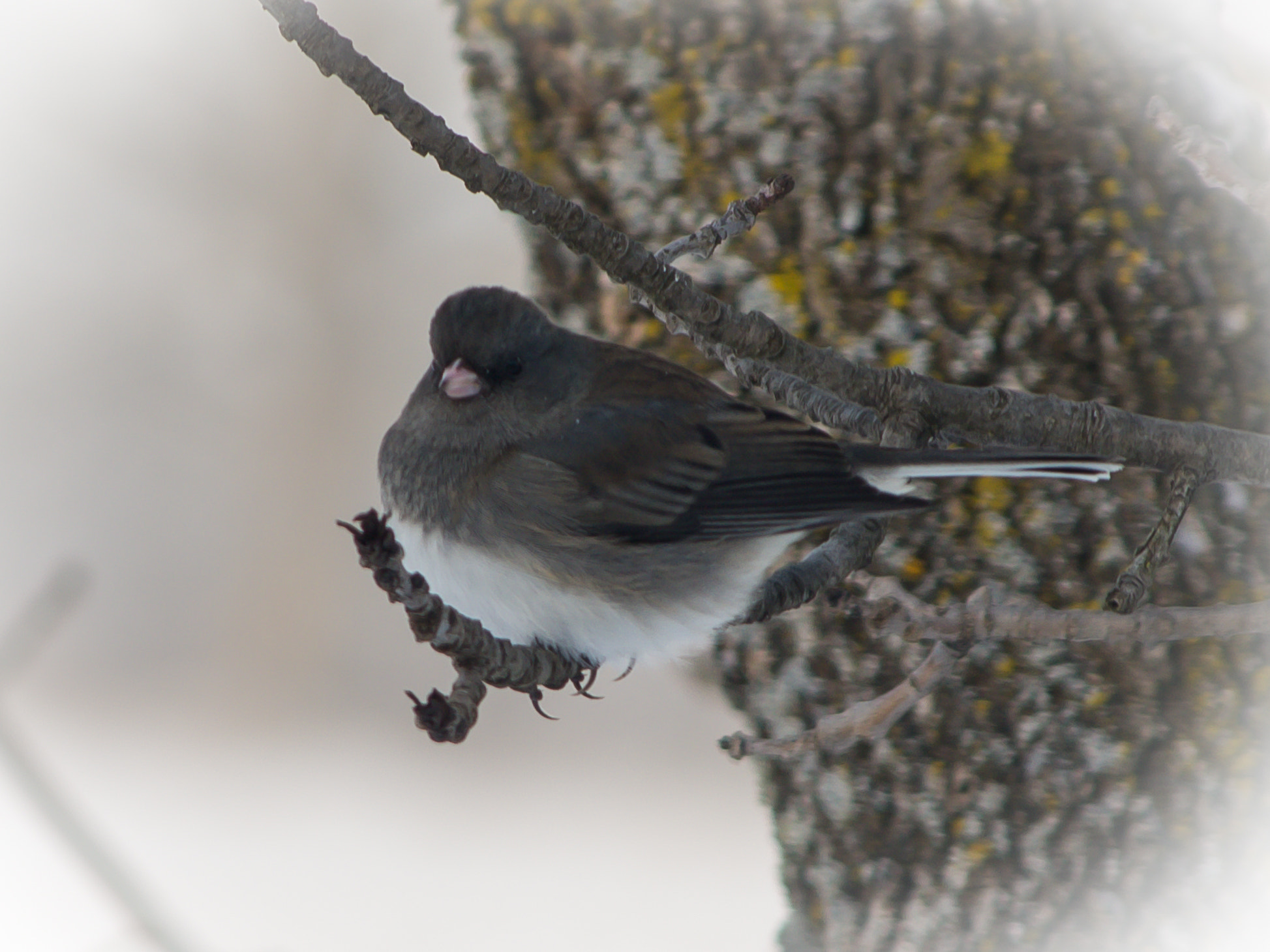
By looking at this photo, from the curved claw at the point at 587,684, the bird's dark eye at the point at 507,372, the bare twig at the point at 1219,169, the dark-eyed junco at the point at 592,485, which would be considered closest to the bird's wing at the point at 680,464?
the dark-eyed junco at the point at 592,485

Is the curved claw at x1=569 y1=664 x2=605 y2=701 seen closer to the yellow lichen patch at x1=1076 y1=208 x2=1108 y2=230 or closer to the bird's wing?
the bird's wing

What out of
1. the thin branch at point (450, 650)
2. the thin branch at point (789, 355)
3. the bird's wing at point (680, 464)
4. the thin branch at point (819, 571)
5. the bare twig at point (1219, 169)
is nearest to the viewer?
the thin branch at point (450, 650)

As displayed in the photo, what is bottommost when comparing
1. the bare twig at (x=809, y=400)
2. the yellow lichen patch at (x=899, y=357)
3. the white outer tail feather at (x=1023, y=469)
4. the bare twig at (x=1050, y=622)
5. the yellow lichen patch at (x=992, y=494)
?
the bare twig at (x=1050, y=622)

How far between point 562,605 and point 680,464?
12.8 inches

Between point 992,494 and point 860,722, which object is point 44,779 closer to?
point 860,722

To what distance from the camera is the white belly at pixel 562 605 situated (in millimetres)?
1563

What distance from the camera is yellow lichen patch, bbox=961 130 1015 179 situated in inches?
79.7

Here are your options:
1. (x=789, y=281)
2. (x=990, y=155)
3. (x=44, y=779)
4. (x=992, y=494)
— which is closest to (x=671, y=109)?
(x=789, y=281)

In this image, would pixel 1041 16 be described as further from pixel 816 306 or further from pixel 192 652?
pixel 192 652

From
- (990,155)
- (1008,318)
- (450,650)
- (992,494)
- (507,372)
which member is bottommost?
(450,650)

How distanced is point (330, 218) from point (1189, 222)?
385 cm

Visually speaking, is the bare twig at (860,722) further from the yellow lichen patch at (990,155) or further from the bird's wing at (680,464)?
the yellow lichen patch at (990,155)

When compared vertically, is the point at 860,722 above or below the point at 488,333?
below

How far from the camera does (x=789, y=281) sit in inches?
84.6
